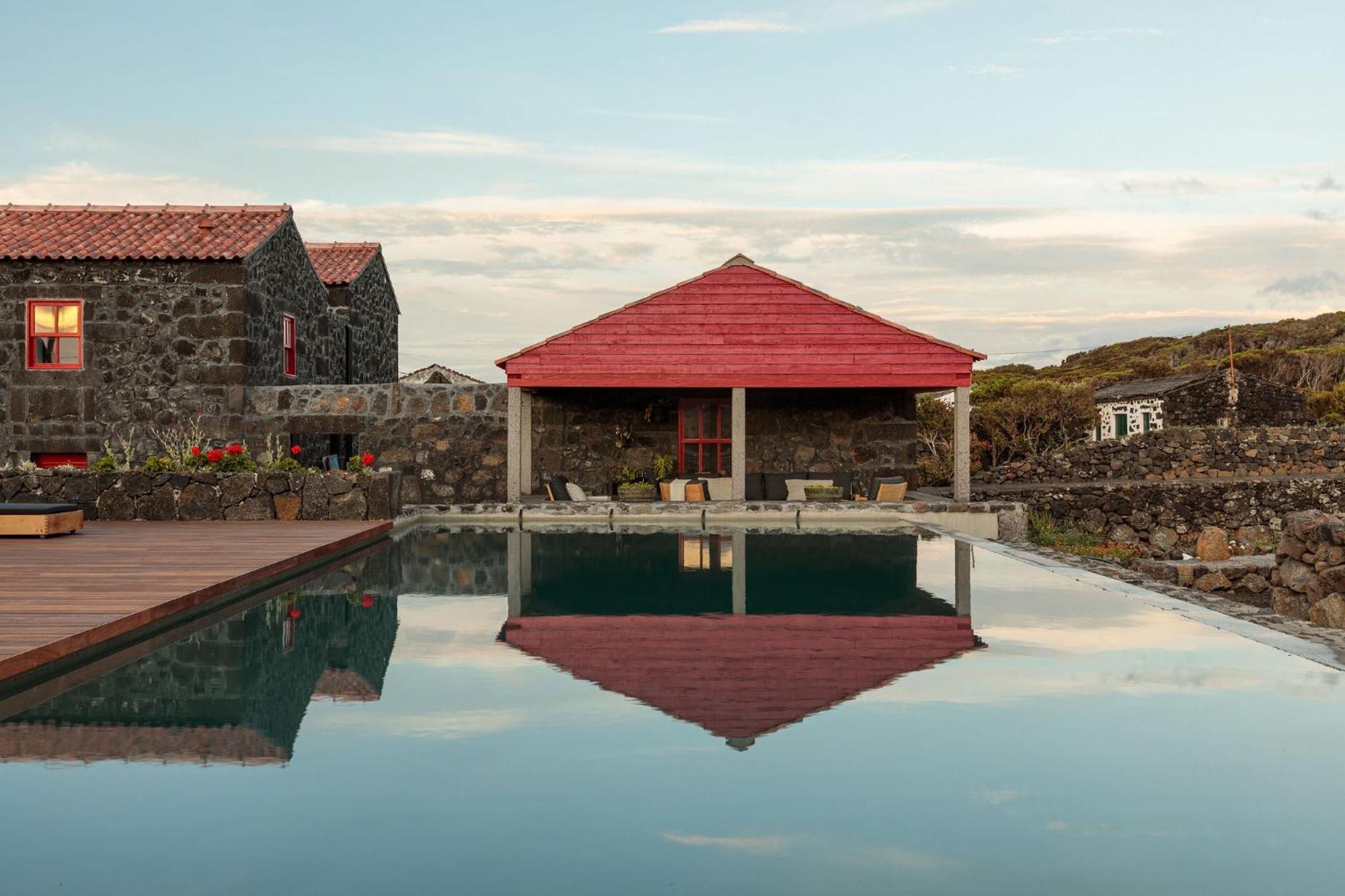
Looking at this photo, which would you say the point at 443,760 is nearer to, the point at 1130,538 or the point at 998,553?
the point at 998,553

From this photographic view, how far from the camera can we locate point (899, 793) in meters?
4.95

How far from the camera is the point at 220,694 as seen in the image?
6703mm

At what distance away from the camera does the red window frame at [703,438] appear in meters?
23.1

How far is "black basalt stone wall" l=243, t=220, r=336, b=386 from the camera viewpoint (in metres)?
22.3

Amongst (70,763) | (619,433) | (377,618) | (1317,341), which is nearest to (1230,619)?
(377,618)

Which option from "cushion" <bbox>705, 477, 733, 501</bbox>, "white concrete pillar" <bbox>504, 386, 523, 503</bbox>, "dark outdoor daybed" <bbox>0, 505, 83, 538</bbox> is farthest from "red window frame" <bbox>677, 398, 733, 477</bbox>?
"dark outdoor daybed" <bbox>0, 505, 83, 538</bbox>

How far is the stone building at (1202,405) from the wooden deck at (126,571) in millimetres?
32787

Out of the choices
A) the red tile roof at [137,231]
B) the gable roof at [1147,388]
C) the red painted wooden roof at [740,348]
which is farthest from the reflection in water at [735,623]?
the gable roof at [1147,388]

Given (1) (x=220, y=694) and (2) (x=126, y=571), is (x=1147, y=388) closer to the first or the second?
(2) (x=126, y=571)

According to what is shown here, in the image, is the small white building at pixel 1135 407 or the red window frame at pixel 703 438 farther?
the small white building at pixel 1135 407

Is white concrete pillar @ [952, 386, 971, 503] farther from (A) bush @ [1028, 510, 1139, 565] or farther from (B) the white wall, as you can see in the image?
(B) the white wall

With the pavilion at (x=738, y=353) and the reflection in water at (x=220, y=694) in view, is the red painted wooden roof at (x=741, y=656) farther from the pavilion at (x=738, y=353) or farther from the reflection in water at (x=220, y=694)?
the pavilion at (x=738, y=353)

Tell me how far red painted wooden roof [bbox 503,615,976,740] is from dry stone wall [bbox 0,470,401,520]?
7.84m

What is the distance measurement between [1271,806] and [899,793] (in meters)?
1.44
